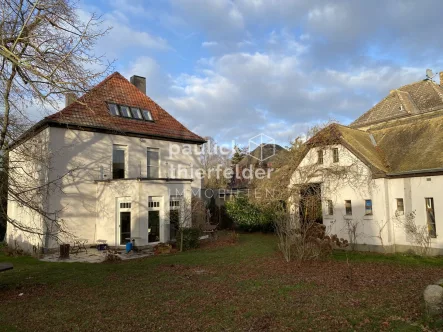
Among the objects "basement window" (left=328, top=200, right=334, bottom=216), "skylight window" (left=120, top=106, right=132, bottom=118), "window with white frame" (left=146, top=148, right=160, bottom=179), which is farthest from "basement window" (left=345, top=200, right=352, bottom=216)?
"skylight window" (left=120, top=106, right=132, bottom=118)

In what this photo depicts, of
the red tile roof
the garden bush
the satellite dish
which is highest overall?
the satellite dish

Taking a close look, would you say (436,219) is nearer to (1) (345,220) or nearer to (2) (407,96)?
(1) (345,220)

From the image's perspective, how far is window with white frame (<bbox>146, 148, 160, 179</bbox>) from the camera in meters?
19.7

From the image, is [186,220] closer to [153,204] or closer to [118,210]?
[153,204]

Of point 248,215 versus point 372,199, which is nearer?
point 372,199

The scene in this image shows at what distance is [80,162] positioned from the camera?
16906 mm

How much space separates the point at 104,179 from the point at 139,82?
28.9 ft

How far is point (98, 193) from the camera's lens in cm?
1725

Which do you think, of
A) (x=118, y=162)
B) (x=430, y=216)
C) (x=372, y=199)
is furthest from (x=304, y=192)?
(x=118, y=162)

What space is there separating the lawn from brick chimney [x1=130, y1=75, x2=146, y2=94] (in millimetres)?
13918

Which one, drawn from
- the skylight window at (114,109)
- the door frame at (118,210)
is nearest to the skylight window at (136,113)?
the skylight window at (114,109)

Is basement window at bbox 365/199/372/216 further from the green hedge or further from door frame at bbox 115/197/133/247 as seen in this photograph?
door frame at bbox 115/197/133/247

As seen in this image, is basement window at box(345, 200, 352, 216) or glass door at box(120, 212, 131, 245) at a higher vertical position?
basement window at box(345, 200, 352, 216)

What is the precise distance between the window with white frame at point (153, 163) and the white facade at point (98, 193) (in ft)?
4.89
